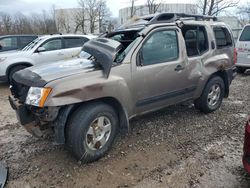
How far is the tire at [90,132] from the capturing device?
10.2 ft

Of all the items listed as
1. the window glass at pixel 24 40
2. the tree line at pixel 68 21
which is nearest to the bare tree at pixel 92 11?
the tree line at pixel 68 21

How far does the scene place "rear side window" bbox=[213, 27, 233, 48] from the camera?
5082 millimetres

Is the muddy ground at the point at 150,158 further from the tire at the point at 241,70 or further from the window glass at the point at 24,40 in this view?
the window glass at the point at 24,40

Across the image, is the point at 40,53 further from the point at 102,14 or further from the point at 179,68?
the point at 102,14

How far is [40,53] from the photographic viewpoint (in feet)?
26.6

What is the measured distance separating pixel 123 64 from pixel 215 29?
2.65 meters

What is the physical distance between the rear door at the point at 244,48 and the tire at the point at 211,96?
15.5 feet

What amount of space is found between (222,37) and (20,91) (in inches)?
164

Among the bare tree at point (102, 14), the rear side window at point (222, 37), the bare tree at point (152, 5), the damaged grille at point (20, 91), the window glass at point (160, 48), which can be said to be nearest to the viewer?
the damaged grille at point (20, 91)

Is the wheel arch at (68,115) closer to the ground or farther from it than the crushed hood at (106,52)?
closer to the ground

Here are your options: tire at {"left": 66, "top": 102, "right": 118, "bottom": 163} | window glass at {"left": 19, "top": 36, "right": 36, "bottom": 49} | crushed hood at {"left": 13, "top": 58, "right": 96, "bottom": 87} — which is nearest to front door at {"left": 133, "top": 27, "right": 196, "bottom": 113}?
tire at {"left": 66, "top": 102, "right": 118, "bottom": 163}

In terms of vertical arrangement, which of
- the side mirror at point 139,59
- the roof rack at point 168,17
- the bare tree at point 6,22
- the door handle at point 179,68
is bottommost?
the door handle at point 179,68

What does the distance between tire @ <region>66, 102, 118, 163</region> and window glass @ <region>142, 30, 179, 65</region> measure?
1.05 metres

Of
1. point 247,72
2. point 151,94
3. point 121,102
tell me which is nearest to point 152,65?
point 151,94
